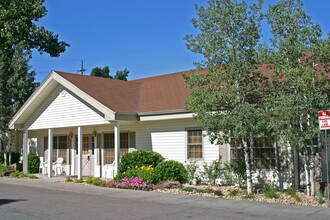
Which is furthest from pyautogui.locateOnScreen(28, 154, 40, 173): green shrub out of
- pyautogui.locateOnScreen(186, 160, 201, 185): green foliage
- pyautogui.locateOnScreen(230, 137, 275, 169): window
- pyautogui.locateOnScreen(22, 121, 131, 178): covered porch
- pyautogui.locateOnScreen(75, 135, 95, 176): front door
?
pyautogui.locateOnScreen(230, 137, 275, 169): window

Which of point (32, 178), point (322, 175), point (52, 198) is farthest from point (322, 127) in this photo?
point (32, 178)

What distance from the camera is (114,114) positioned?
17141 millimetres

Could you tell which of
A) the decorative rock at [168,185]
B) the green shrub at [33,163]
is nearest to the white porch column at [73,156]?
the green shrub at [33,163]

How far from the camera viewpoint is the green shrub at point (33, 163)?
23.6 meters

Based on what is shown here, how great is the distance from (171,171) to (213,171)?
5.30 feet

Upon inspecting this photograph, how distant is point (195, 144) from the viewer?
56.2 ft

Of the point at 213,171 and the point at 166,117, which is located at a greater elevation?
the point at 166,117

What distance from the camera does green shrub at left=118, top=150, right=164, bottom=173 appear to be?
56.0 feet

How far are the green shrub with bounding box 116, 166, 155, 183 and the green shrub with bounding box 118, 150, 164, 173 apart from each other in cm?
42

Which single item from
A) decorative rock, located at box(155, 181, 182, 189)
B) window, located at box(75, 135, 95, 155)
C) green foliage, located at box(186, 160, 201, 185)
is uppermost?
window, located at box(75, 135, 95, 155)

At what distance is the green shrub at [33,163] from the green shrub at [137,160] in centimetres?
834

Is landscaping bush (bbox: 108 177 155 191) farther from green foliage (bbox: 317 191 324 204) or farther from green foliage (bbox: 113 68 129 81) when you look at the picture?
green foliage (bbox: 113 68 129 81)

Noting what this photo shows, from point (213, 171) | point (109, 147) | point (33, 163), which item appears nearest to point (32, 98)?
point (33, 163)

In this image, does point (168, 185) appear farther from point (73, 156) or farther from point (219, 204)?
point (73, 156)
